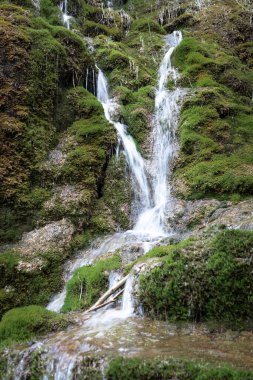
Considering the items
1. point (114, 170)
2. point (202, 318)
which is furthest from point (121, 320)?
point (114, 170)

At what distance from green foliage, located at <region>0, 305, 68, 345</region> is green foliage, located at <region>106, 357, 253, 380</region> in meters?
2.72

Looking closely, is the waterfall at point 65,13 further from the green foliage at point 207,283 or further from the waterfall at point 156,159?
the green foliage at point 207,283

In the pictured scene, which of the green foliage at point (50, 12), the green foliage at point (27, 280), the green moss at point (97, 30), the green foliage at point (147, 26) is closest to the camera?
the green foliage at point (27, 280)

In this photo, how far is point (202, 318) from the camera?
682cm

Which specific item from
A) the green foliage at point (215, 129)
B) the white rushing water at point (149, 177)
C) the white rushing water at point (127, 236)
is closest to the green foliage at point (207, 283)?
the white rushing water at point (127, 236)

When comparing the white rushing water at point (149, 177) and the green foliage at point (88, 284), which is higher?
the white rushing water at point (149, 177)

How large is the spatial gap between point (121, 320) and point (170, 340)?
5.95ft

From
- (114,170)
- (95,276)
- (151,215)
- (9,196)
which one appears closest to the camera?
(95,276)

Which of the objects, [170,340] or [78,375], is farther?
[170,340]

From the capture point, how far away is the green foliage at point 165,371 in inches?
175

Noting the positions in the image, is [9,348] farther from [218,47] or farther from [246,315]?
[218,47]

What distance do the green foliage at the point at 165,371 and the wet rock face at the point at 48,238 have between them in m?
7.75

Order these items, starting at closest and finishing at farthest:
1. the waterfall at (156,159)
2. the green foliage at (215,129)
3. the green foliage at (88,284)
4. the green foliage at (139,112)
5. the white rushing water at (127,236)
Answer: the white rushing water at (127,236) < the green foliage at (88,284) < the green foliage at (215,129) < the waterfall at (156,159) < the green foliage at (139,112)

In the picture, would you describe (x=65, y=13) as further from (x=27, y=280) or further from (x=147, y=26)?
(x=27, y=280)
